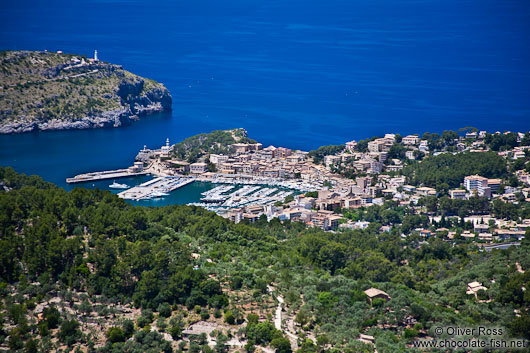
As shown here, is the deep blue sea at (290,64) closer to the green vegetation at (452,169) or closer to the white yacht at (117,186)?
the white yacht at (117,186)

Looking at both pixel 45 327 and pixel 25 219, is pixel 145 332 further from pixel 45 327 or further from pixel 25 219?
pixel 25 219

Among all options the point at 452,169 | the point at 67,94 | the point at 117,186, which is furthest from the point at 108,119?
the point at 452,169

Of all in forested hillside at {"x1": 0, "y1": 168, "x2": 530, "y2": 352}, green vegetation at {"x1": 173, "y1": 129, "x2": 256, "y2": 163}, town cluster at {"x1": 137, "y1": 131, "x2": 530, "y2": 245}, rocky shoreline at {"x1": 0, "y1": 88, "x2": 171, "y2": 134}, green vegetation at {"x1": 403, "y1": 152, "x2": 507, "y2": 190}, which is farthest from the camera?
rocky shoreline at {"x1": 0, "y1": 88, "x2": 171, "y2": 134}

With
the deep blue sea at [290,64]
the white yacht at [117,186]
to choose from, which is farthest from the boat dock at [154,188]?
the deep blue sea at [290,64]

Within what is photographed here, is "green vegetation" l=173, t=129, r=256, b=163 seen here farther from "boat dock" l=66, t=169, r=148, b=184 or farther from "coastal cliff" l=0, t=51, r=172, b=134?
"coastal cliff" l=0, t=51, r=172, b=134

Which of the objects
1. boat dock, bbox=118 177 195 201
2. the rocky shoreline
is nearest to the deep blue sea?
the rocky shoreline

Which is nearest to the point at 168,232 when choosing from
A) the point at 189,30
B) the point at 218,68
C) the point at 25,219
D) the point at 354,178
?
the point at 25,219
